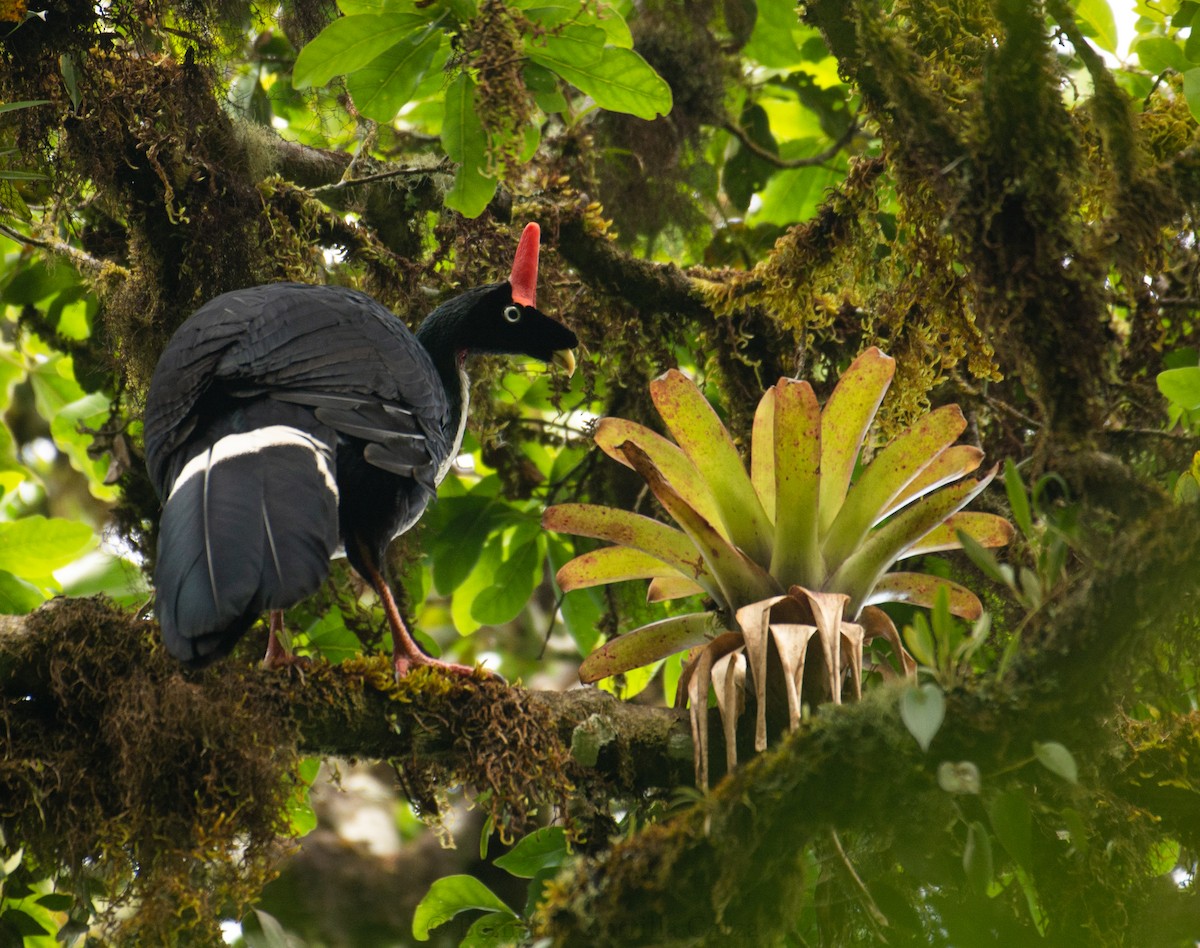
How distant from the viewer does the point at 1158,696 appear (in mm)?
2766

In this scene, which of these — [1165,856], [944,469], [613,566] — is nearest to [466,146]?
[613,566]

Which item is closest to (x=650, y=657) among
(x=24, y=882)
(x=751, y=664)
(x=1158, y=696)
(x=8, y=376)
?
(x=751, y=664)

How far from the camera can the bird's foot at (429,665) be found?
11.2 feet

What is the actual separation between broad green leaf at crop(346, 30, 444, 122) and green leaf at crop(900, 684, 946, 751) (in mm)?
2733

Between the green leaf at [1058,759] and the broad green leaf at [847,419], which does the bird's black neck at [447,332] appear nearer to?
the broad green leaf at [847,419]

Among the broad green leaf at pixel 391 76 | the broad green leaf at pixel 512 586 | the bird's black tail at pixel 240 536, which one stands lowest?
the broad green leaf at pixel 512 586

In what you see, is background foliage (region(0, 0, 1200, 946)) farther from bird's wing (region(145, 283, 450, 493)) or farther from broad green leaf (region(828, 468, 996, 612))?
bird's wing (region(145, 283, 450, 493))

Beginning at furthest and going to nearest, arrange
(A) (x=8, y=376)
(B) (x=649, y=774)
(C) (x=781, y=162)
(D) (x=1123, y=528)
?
(A) (x=8, y=376)
(C) (x=781, y=162)
(B) (x=649, y=774)
(D) (x=1123, y=528)

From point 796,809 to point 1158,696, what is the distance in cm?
96

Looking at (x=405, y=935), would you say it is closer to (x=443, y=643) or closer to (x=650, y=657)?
(x=443, y=643)

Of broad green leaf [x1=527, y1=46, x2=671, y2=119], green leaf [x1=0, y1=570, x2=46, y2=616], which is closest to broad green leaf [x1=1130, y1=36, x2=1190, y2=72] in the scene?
broad green leaf [x1=527, y1=46, x2=671, y2=119]

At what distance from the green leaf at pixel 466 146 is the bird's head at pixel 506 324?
22.4 inches

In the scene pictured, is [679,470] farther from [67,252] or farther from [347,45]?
[67,252]

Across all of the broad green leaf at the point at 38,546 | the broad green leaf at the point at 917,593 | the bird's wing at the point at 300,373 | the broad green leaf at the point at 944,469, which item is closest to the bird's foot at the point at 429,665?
the bird's wing at the point at 300,373
